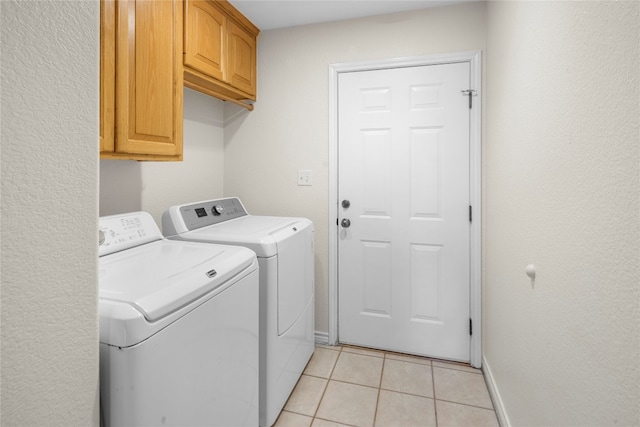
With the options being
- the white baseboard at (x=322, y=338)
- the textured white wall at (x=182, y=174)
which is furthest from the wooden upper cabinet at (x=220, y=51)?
the white baseboard at (x=322, y=338)

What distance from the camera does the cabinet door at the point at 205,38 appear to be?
1.78 meters

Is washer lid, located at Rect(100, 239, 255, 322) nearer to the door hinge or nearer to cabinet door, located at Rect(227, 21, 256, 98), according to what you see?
cabinet door, located at Rect(227, 21, 256, 98)

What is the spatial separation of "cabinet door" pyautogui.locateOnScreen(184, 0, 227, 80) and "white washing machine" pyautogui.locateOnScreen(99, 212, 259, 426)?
940mm

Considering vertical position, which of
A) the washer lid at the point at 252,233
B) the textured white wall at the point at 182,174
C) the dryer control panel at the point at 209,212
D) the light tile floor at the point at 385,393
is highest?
the textured white wall at the point at 182,174

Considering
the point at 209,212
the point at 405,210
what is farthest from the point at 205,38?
the point at 405,210

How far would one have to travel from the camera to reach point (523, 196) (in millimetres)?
1359

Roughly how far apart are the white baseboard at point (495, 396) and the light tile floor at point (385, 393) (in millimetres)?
36

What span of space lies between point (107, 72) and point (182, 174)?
3.35ft

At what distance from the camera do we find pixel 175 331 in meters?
0.96

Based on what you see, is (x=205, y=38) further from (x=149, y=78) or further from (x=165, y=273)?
(x=165, y=273)

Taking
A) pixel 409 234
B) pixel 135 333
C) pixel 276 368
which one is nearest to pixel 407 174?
pixel 409 234

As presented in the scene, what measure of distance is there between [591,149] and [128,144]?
5.21 ft

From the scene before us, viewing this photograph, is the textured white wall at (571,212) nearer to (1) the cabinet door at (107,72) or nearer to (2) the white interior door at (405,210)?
(2) the white interior door at (405,210)

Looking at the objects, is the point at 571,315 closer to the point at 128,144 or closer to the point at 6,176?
the point at 6,176
